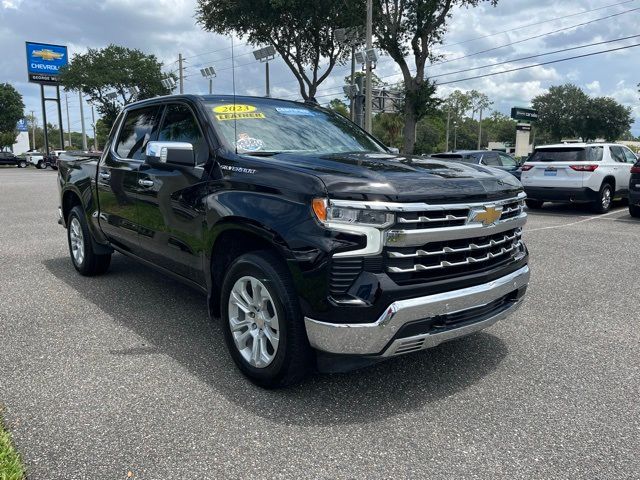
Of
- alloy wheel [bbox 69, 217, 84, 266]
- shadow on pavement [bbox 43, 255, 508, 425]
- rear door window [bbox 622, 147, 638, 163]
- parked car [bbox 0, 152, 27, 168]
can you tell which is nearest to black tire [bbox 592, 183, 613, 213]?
rear door window [bbox 622, 147, 638, 163]

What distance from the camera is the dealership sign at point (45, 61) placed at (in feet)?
191

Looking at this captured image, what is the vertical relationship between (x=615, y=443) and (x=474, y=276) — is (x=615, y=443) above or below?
below

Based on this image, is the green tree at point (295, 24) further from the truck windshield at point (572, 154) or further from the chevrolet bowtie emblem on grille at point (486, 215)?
the chevrolet bowtie emblem on grille at point (486, 215)

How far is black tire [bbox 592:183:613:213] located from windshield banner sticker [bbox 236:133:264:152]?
11022 millimetres

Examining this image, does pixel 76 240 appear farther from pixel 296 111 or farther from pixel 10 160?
pixel 10 160

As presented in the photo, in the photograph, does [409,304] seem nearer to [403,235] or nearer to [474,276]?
[403,235]

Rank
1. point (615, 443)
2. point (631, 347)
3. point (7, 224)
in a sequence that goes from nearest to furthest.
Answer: point (615, 443) → point (631, 347) → point (7, 224)

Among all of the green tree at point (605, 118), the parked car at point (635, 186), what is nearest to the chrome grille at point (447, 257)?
the parked car at point (635, 186)

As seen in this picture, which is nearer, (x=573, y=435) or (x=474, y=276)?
(x=573, y=435)

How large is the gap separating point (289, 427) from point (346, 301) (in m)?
0.76

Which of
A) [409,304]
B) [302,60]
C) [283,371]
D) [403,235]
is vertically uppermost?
[302,60]

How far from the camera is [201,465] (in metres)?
2.50

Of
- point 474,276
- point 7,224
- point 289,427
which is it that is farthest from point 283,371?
point 7,224

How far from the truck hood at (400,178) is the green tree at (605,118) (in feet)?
260
